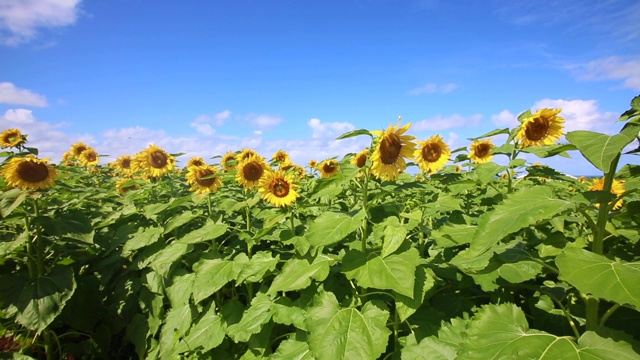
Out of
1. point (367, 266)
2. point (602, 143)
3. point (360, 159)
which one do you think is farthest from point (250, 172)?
point (602, 143)

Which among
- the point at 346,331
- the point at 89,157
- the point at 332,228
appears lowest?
the point at 346,331

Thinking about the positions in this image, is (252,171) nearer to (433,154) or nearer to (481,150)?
(433,154)

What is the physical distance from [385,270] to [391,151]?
935 millimetres

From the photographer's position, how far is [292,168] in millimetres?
4215

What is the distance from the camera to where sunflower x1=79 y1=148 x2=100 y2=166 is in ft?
27.7

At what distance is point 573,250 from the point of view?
4.90ft

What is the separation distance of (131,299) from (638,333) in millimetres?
4343

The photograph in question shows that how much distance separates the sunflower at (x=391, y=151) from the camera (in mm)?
2505

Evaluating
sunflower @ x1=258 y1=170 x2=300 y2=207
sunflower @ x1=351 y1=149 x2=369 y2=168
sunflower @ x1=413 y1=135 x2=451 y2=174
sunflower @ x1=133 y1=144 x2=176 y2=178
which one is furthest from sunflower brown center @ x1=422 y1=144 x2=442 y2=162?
sunflower @ x1=133 y1=144 x2=176 y2=178

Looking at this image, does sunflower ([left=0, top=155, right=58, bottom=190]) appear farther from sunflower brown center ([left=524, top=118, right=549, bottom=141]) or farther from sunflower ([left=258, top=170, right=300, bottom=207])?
sunflower brown center ([left=524, top=118, right=549, bottom=141])

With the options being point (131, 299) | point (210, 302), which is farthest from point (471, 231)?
point (131, 299)

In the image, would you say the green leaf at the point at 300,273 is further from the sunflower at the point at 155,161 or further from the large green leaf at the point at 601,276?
the sunflower at the point at 155,161

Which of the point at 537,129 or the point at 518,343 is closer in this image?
the point at 518,343

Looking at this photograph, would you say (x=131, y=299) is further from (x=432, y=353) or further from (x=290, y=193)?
(x=432, y=353)
